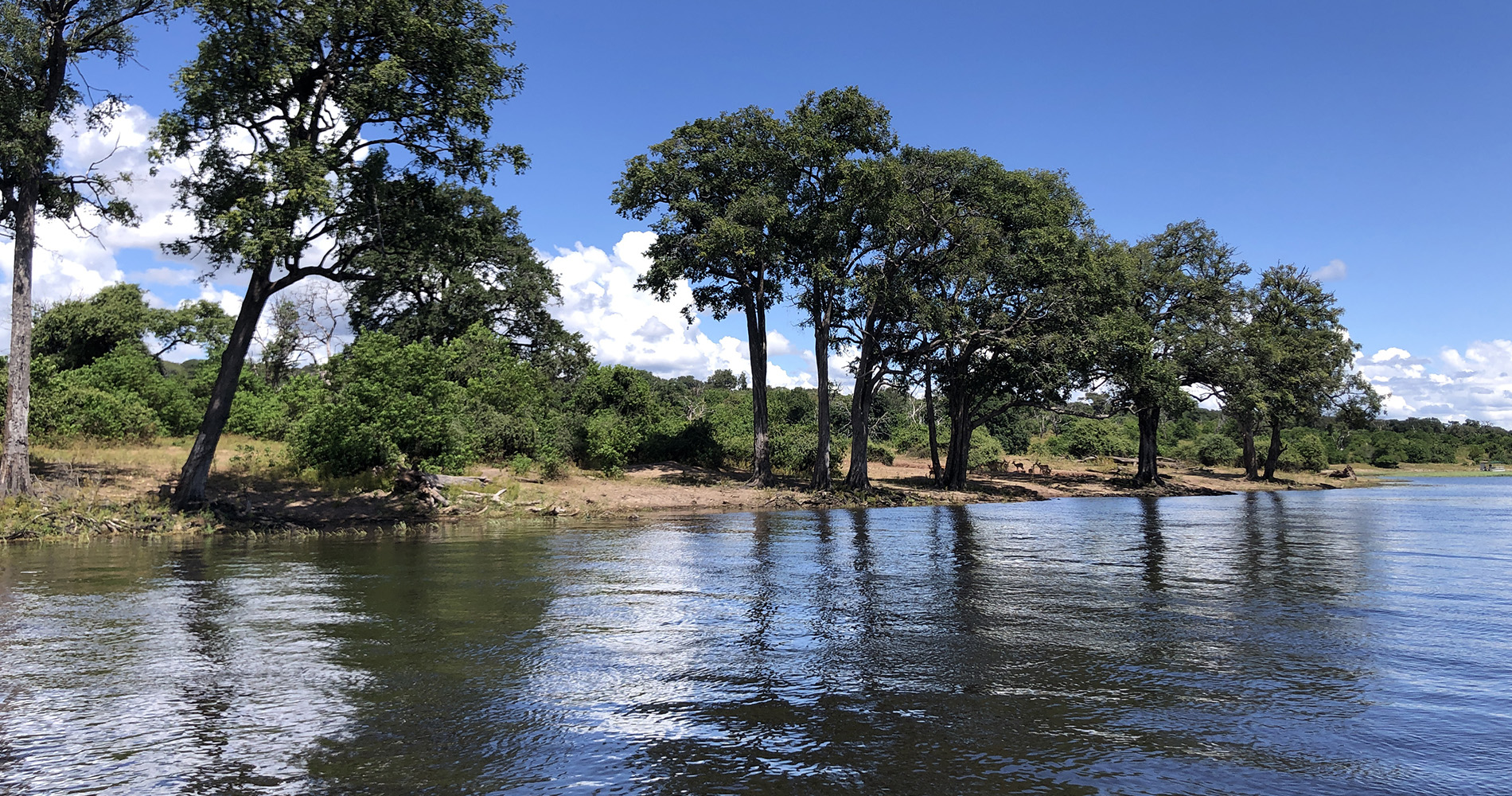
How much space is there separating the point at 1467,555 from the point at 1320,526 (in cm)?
749

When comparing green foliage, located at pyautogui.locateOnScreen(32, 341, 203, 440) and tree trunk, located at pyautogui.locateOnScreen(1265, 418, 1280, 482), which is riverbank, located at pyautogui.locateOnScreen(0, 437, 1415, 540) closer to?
green foliage, located at pyautogui.locateOnScreen(32, 341, 203, 440)

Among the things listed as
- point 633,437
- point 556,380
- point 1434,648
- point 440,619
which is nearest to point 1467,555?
point 1434,648

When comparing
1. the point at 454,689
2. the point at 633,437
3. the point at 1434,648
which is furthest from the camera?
the point at 633,437

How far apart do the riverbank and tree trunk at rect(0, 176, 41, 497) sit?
2.26ft

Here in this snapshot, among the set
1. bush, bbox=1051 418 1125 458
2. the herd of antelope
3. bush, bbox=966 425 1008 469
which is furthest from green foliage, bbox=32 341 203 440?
bush, bbox=1051 418 1125 458

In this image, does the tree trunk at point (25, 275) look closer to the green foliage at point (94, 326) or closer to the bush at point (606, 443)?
the bush at point (606, 443)

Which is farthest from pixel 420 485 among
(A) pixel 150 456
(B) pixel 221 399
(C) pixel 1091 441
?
(C) pixel 1091 441

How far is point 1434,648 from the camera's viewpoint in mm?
8789

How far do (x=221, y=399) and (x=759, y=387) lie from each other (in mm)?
23345

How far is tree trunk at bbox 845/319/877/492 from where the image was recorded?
1513 inches

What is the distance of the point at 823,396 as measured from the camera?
3825 cm

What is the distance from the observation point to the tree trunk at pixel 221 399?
21078mm

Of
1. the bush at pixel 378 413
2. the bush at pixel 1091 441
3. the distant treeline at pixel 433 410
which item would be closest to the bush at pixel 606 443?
the distant treeline at pixel 433 410

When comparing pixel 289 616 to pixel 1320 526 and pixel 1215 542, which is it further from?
pixel 1320 526
